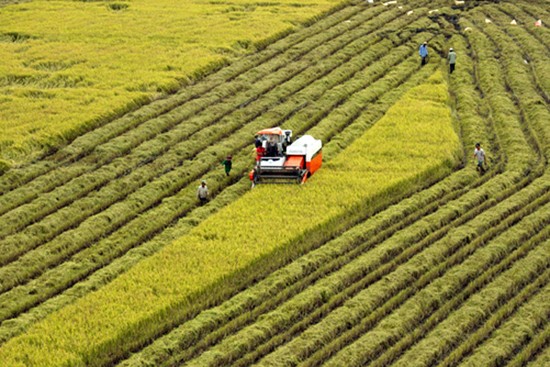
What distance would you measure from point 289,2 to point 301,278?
130 ft

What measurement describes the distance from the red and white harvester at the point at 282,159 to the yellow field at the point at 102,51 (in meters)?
9.57

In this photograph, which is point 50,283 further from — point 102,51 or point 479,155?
point 102,51

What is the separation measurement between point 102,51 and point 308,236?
1023 inches

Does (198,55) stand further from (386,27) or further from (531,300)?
(531,300)

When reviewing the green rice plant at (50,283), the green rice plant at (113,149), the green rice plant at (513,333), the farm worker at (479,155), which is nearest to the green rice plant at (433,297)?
the green rice plant at (513,333)

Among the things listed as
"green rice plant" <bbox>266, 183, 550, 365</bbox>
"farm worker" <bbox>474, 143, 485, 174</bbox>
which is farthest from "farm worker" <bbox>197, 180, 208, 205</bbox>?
"farm worker" <bbox>474, 143, 485, 174</bbox>

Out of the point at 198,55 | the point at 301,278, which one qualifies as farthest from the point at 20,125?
the point at 301,278

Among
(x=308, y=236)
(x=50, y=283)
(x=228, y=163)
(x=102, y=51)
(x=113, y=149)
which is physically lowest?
(x=102, y=51)

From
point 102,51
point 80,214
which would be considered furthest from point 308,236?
point 102,51

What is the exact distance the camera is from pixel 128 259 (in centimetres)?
2820

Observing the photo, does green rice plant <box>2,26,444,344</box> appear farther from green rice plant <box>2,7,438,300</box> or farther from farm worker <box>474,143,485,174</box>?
farm worker <box>474,143,485,174</box>

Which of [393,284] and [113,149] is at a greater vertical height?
[393,284]

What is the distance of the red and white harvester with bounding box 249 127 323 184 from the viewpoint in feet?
110

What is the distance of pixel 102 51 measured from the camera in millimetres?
51688
